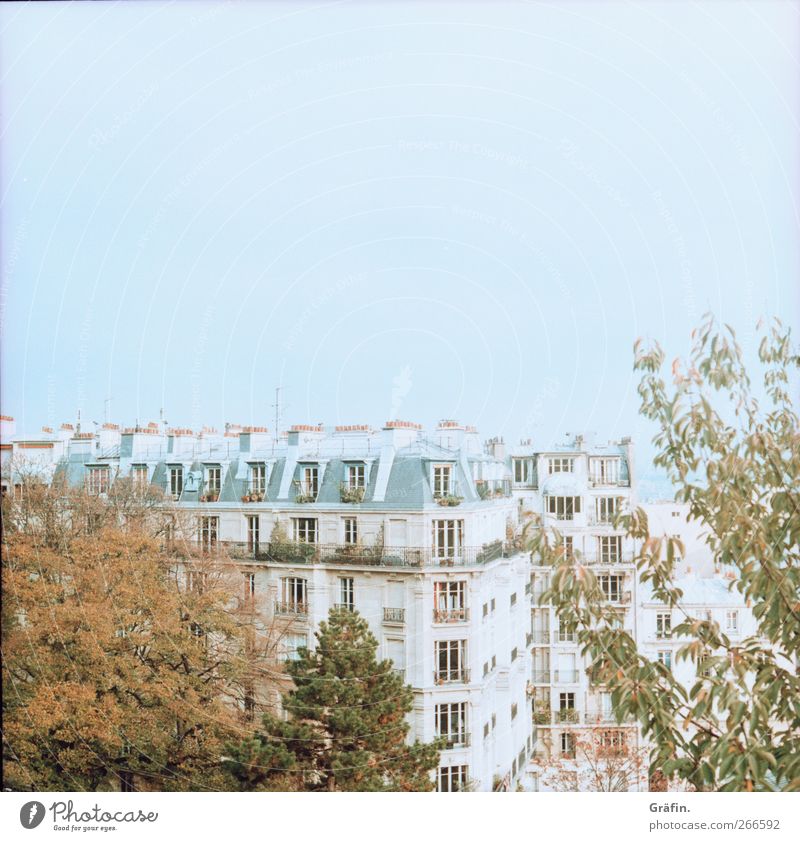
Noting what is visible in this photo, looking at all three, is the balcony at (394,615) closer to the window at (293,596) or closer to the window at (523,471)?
the window at (293,596)

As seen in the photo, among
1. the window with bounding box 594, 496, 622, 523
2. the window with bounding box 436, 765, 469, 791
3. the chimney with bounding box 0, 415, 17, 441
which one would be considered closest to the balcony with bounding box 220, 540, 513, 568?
the window with bounding box 594, 496, 622, 523

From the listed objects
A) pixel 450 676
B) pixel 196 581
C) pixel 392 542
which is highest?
pixel 392 542

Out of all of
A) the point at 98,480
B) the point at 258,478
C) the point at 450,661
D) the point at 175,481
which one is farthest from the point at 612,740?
the point at 98,480

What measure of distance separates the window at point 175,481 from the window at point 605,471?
4.85 ft

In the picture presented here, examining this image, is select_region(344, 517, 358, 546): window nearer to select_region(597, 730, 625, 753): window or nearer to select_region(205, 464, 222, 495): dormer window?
select_region(205, 464, 222, 495): dormer window

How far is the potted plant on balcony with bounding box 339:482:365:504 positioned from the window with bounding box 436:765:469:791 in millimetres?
966

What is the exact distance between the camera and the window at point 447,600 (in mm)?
2535

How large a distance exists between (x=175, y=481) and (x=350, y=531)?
2.23 ft

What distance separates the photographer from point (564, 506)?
264 centimetres

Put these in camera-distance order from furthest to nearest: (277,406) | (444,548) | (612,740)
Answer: (277,406) → (612,740) → (444,548)

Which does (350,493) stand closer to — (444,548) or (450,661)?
(444,548)

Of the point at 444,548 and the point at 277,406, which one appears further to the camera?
the point at 277,406

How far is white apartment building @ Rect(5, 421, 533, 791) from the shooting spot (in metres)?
2.54

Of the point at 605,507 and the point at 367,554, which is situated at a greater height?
the point at 605,507
